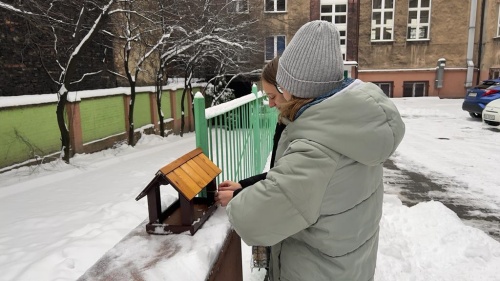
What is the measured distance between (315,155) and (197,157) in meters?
0.93

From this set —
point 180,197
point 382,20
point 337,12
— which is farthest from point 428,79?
point 180,197

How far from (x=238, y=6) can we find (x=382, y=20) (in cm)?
1007

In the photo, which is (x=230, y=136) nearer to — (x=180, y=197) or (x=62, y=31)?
(x=180, y=197)

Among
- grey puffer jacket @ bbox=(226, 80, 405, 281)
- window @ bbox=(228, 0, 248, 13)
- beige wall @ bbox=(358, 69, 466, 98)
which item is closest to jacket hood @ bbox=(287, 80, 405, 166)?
grey puffer jacket @ bbox=(226, 80, 405, 281)

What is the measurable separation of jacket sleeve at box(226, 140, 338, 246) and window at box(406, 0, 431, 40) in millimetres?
23577

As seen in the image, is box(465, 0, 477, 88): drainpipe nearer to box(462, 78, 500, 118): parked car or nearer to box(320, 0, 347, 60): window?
box(320, 0, 347, 60): window

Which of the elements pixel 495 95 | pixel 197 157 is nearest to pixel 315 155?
pixel 197 157

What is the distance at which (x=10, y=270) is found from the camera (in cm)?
384

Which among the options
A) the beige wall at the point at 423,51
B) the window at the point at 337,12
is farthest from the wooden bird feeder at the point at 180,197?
the window at the point at 337,12

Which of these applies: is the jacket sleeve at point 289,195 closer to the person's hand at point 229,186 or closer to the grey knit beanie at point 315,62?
the grey knit beanie at point 315,62

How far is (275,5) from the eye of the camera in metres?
22.6

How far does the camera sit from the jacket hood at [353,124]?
1180 millimetres

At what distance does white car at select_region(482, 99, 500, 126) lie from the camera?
11.4 meters

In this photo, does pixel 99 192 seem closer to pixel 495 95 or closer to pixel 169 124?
pixel 169 124
